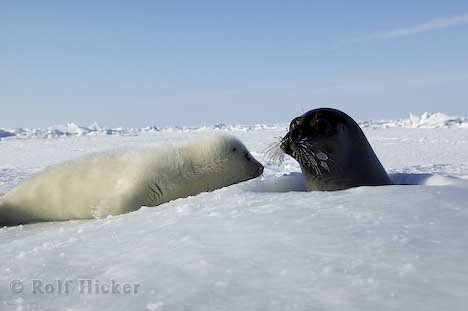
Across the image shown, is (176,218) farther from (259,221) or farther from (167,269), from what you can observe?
(167,269)

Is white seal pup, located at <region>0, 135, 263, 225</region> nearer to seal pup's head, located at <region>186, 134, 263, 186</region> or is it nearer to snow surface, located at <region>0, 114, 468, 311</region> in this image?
seal pup's head, located at <region>186, 134, 263, 186</region>

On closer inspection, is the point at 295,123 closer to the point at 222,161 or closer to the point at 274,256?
the point at 222,161

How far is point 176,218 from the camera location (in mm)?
1965

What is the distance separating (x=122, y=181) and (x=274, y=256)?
6.95ft

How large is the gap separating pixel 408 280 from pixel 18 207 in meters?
2.94

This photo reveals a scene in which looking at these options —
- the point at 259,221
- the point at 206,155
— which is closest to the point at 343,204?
the point at 259,221

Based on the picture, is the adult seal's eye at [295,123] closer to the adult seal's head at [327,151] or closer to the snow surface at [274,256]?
the adult seal's head at [327,151]

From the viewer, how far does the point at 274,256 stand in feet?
4.35

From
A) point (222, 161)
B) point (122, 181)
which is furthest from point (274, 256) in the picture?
point (222, 161)

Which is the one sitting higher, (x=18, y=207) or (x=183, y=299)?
(x=183, y=299)

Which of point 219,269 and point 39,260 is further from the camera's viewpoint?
point 39,260

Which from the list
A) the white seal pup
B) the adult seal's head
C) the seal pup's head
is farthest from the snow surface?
the seal pup's head

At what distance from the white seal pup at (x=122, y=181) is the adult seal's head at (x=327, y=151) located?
0.73m

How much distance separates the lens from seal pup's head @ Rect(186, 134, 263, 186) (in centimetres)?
A: 351
